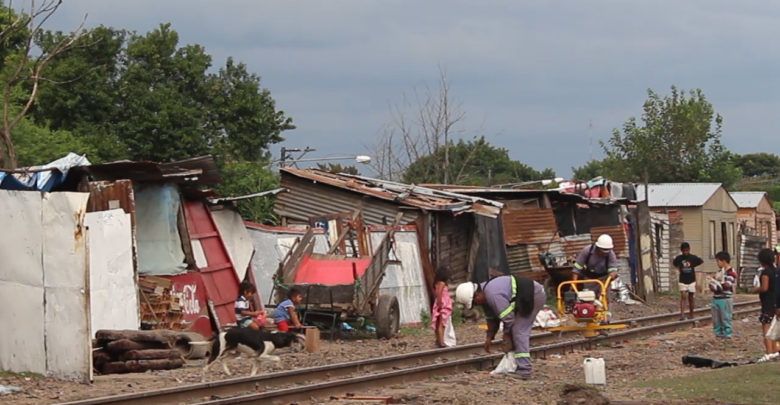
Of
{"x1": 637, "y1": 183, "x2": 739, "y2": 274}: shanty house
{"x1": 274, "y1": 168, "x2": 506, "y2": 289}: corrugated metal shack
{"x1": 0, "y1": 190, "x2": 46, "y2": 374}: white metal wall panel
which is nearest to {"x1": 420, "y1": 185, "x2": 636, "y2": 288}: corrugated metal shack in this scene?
{"x1": 274, "y1": 168, "x2": 506, "y2": 289}: corrugated metal shack

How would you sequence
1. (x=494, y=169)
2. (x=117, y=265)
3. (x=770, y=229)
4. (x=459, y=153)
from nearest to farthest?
(x=117, y=265) < (x=770, y=229) < (x=459, y=153) < (x=494, y=169)

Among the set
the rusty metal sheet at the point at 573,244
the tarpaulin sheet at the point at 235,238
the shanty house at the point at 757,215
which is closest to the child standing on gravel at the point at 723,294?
the tarpaulin sheet at the point at 235,238

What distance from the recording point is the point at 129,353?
16.7 m

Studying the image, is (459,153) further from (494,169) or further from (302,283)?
(302,283)

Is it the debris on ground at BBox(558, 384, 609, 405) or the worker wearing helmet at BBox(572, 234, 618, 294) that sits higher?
the worker wearing helmet at BBox(572, 234, 618, 294)

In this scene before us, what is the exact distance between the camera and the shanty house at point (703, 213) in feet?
167

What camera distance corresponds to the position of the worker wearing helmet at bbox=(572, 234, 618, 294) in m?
20.0

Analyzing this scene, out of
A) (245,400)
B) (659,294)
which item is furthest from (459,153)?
(245,400)

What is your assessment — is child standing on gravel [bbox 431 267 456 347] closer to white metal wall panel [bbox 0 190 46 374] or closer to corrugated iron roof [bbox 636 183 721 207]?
white metal wall panel [bbox 0 190 46 374]

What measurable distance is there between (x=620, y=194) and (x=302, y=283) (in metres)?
24.5

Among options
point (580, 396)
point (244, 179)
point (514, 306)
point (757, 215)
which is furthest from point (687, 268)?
point (757, 215)

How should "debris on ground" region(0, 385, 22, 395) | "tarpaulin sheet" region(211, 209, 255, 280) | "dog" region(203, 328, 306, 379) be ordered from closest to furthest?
"debris on ground" region(0, 385, 22, 395), "dog" region(203, 328, 306, 379), "tarpaulin sheet" region(211, 209, 255, 280)

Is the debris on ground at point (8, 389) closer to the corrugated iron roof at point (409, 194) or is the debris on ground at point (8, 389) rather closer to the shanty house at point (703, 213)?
the corrugated iron roof at point (409, 194)

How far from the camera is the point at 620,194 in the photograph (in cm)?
4500
